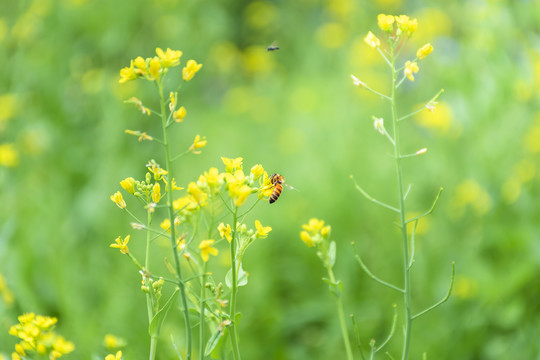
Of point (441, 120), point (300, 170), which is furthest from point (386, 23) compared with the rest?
point (300, 170)

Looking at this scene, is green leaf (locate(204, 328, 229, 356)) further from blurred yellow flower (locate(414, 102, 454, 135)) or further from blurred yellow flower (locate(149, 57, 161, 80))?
blurred yellow flower (locate(414, 102, 454, 135))

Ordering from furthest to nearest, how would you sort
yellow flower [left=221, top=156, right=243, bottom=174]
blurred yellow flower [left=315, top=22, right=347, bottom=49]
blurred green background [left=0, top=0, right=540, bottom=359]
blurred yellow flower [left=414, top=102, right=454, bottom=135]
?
1. blurred yellow flower [left=315, top=22, right=347, bottom=49]
2. blurred yellow flower [left=414, top=102, right=454, bottom=135]
3. blurred green background [left=0, top=0, right=540, bottom=359]
4. yellow flower [left=221, top=156, right=243, bottom=174]

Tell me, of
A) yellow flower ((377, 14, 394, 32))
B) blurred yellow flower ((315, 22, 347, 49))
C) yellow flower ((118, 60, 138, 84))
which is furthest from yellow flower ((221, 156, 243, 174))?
blurred yellow flower ((315, 22, 347, 49))

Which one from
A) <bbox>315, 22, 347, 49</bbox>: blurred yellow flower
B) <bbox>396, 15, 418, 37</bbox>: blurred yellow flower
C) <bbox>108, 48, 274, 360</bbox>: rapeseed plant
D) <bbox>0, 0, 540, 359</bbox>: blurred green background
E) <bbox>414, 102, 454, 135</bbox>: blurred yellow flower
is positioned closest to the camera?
<bbox>108, 48, 274, 360</bbox>: rapeseed plant

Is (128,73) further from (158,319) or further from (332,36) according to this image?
(332,36)

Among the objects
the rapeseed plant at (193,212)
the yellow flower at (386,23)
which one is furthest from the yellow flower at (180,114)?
the yellow flower at (386,23)

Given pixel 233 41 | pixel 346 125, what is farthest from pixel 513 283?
pixel 233 41
